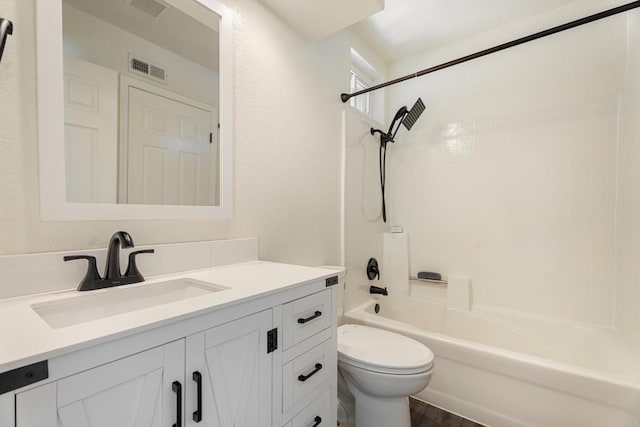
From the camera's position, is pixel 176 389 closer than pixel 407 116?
Yes

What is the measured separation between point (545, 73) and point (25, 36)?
2796mm

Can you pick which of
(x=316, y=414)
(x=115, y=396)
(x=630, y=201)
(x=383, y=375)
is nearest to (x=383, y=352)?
(x=383, y=375)

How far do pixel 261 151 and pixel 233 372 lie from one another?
1028 millimetres

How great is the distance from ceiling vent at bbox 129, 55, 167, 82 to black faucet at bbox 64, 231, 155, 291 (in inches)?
25.0

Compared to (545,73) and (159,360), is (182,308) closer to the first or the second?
(159,360)

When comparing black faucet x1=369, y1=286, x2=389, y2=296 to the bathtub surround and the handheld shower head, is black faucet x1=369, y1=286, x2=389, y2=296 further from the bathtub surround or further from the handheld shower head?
the handheld shower head

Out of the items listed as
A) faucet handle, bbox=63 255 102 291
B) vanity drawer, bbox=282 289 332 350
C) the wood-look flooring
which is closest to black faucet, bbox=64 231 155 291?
faucet handle, bbox=63 255 102 291

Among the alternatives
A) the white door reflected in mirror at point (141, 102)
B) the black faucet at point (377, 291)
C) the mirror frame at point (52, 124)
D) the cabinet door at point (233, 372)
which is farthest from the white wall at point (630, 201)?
the mirror frame at point (52, 124)

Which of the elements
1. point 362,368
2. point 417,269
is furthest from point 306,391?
point 417,269

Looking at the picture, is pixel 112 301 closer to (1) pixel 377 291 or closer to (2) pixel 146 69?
(2) pixel 146 69

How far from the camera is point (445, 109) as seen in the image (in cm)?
238

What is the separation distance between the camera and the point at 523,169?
206cm

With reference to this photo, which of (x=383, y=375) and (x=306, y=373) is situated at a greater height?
(x=306, y=373)

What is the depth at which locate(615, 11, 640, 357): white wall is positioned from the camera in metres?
1.45
